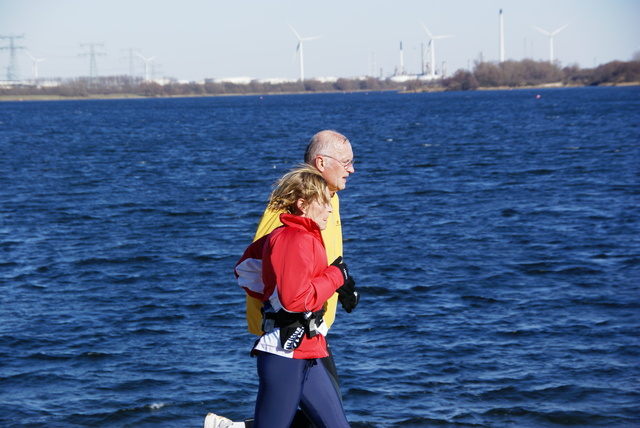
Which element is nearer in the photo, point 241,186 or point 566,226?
point 566,226

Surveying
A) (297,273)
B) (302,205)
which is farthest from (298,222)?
(297,273)

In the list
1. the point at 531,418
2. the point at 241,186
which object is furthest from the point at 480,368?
the point at 241,186

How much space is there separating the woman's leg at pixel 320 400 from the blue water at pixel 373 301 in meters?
5.33

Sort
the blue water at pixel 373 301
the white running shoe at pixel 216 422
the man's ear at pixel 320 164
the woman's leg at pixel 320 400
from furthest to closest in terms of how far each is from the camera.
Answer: the blue water at pixel 373 301 → the white running shoe at pixel 216 422 → the man's ear at pixel 320 164 → the woman's leg at pixel 320 400

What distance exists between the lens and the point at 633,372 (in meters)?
11.0

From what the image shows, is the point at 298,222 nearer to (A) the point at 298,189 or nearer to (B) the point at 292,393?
(A) the point at 298,189

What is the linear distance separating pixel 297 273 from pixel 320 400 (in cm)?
84

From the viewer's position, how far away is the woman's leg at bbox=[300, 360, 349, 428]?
4.33 meters

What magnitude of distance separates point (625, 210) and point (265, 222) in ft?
71.6

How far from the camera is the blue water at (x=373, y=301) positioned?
10.2m

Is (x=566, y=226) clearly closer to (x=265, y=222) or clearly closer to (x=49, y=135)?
(x=265, y=222)

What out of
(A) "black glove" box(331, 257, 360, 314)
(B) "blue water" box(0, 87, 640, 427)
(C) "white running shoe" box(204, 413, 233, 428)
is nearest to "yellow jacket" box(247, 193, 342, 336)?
(A) "black glove" box(331, 257, 360, 314)

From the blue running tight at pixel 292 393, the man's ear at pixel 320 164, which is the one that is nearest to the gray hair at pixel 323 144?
the man's ear at pixel 320 164

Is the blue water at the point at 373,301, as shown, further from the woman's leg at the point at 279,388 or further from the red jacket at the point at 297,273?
the red jacket at the point at 297,273
